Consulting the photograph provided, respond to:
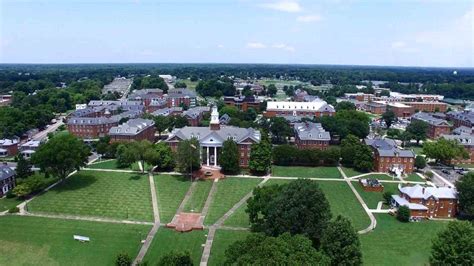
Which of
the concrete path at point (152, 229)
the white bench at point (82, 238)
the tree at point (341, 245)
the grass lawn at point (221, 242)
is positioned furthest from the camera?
the white bench at point (82, 238)

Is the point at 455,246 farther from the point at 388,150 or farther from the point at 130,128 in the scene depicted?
the point at 130,128

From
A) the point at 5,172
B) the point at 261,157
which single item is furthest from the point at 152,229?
the point at 5,172

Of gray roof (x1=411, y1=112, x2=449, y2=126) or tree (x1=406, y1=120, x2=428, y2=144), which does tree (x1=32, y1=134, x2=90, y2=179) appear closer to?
tree (x1=406, y1=120, x2=428, y2=144)

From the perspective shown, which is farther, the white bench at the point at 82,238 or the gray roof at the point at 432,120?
the gray roof at the point at 432,120

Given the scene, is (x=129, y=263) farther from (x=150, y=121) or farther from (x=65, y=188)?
A: (x=150, y=121)

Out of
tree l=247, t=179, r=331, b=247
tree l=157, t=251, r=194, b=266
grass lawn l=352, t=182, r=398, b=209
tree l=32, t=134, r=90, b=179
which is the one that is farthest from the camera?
tree l=32, t=134, r=90, b=179

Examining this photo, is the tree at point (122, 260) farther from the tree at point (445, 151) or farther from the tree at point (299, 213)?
the tree at point (445, 151)

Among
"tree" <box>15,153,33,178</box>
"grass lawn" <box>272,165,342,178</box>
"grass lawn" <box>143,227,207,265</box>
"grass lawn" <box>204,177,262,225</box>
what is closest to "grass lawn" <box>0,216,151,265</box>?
"grass lawn" <box>143,227,207,265</box>

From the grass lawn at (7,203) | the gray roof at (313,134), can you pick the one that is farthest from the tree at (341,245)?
the gray roof at (313,134)
